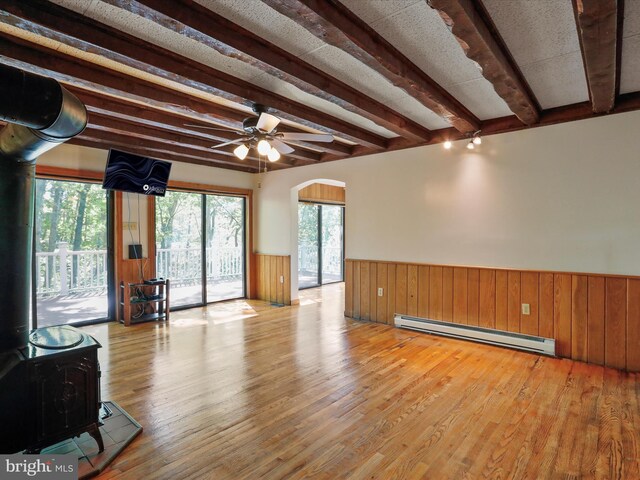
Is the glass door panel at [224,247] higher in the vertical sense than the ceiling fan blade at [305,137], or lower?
lower

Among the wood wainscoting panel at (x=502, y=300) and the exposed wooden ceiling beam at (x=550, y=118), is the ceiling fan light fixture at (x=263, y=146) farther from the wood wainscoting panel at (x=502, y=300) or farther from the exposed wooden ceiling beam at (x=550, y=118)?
the wood wainscoting panel at (x=502, y=300)

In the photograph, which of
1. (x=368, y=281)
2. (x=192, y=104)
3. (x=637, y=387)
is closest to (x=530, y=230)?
(x=637, y=387)

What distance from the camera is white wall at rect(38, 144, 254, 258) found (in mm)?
4626

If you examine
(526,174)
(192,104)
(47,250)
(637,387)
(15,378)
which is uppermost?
(192,104)

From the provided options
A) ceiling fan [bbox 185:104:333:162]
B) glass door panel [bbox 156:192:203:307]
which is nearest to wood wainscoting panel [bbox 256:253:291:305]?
glass door panel [bbox 156:192:203:307]

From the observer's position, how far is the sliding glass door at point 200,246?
19.3ft

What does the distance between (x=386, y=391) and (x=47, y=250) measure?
4.83m

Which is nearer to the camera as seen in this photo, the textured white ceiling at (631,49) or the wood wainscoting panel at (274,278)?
the textured white ceiling at (631,49)

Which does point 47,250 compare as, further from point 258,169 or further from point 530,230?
point 530,230

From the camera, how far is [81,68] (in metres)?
2.73

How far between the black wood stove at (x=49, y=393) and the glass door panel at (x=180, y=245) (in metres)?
3.77

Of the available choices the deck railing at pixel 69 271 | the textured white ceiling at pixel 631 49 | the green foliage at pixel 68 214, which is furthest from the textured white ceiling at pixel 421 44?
the deck railing at pixel 69 271

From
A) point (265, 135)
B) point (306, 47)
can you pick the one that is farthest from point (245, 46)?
point (265, 135)

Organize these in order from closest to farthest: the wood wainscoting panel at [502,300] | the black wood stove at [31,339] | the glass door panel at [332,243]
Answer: the black wood stove at [31,339]
the wood wainscoting panel at [502,300]
the glass door panel at [332,243]
